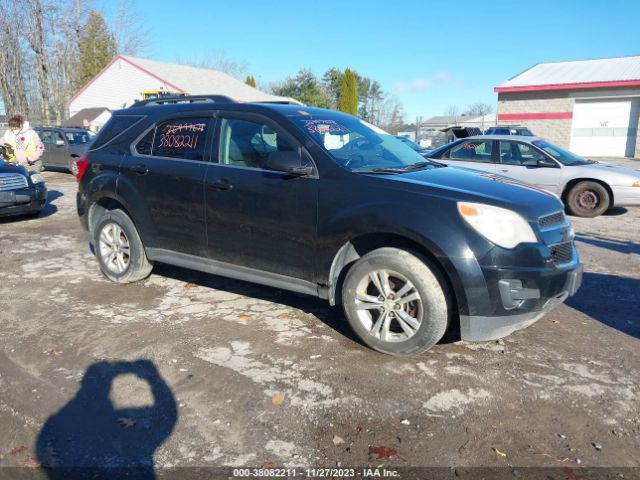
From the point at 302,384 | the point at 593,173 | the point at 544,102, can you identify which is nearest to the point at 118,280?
the point at 302,384

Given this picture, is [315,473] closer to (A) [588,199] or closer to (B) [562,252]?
(B) [562,252]

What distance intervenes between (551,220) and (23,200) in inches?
347

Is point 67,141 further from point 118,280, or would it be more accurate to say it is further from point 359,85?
point 359,85

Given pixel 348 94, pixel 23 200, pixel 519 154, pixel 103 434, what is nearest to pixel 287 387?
pixel 103 434

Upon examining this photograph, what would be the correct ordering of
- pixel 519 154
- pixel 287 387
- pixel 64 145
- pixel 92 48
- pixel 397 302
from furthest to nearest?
pixel 92 48, pixel 64 145, pixel 519 154, pixel 397 302, pixel 287 387

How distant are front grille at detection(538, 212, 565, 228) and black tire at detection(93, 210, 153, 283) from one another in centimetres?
384

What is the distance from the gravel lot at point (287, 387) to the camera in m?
2.71

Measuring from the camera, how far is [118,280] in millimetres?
5500

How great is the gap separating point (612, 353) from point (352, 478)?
8.11 feet

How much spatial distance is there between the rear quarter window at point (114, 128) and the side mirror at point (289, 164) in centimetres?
206

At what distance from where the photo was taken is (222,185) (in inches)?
173

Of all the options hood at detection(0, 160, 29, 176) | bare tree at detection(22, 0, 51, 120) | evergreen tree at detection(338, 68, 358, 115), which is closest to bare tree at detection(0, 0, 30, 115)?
bare tree at detection(22, 0, 51, 120)

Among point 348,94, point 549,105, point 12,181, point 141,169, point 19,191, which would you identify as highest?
point 348,94

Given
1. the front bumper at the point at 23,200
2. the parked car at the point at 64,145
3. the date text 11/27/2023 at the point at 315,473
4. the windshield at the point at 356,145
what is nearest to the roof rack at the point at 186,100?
the windshield at the point at 356,145
